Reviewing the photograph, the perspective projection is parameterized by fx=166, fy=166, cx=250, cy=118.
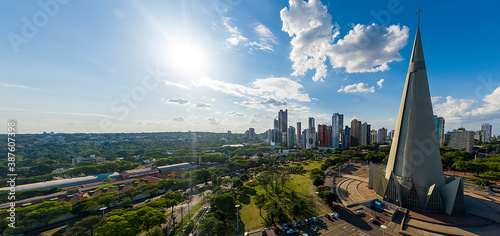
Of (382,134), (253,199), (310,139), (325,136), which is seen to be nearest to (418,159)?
(253,199)

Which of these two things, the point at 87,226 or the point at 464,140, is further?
the point at 464,140

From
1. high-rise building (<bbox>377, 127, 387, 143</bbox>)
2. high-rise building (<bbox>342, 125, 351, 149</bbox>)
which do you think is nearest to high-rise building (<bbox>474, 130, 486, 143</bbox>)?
high-rise building (<bbox>377, 127, 387, 143</bbox>)

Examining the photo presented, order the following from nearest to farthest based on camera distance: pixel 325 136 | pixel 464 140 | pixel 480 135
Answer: pixel 464 140
pixel 325 136
pixel 480 135

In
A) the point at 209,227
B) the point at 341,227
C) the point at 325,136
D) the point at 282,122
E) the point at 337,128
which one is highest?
the point at 282,122

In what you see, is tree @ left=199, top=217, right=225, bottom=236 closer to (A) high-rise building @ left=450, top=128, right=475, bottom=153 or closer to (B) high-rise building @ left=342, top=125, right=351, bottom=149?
(B) high-rise building @ left=342, top=125, right=351, bottom=149

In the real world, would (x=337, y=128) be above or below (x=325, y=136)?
above

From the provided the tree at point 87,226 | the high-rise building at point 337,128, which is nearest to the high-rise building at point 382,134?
the high-rise building at point 337,128

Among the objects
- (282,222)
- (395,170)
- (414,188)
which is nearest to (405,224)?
(414,188)

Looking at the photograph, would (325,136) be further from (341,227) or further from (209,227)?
(209,227)
